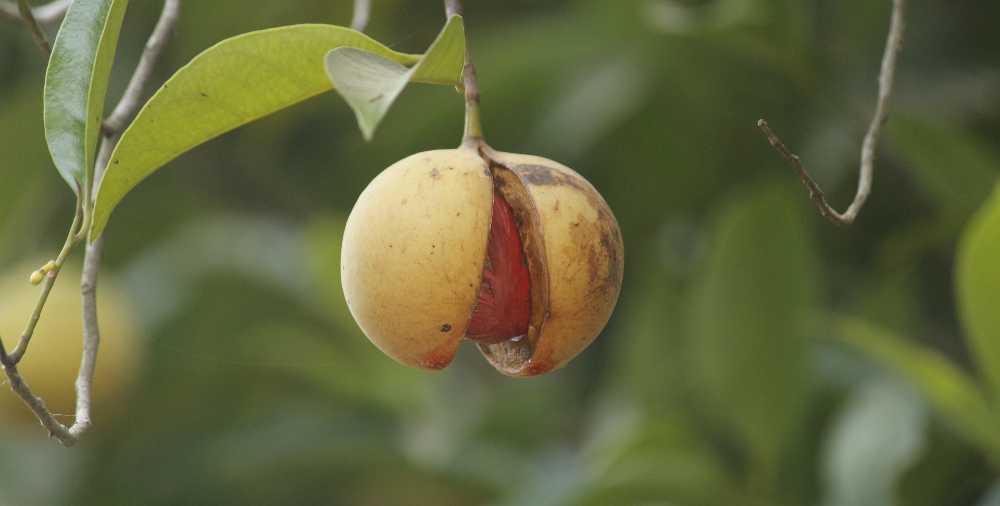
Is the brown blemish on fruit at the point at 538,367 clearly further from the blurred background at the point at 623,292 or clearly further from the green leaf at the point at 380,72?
the blurred background at the point at 623,292

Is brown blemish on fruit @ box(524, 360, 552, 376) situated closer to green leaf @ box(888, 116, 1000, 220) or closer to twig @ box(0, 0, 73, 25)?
twig @ box(0, 0, 73, 25)

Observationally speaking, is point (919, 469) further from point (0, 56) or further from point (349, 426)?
point (0, 56)

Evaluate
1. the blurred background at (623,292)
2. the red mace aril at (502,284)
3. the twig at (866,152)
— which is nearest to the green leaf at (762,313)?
the blurred background at (623,292)

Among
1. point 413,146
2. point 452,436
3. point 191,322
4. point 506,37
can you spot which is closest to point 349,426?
point 452,436

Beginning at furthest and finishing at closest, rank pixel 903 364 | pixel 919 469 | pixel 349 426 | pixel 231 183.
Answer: pixel 231 183 → pixel 349 426 → pixel 919 469 → pixel 903 364

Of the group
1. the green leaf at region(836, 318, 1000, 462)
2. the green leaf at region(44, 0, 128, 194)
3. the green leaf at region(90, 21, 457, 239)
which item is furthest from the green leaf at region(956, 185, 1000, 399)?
the green leaf at region(44, 0, 128, 194)
